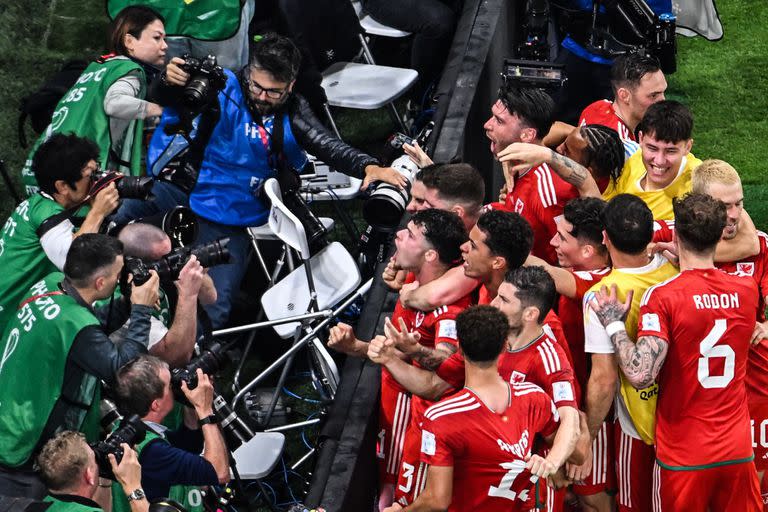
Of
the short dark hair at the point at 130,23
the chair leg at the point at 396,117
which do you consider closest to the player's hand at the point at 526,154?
the short dark hair at the point at 130,23

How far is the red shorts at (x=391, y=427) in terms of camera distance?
17.1ft

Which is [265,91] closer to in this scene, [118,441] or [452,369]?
[452,369]

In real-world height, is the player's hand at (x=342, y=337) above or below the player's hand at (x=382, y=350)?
below

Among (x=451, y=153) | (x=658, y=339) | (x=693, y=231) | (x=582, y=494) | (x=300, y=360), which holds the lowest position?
(x=300, y=360)

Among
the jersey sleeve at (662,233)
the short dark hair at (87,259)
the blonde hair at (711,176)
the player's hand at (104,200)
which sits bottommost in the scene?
the jersey sleeve at (662,233)

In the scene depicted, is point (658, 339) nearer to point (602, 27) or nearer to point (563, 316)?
point (563, 316)

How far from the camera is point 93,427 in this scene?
520 centimetres

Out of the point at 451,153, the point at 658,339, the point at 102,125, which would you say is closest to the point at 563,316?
the point at 658,339

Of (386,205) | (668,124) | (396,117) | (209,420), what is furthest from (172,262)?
(396,117)

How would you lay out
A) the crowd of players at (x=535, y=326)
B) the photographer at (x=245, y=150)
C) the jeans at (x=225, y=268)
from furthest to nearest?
the jeans at (x=225, y=268) < the photographer at (x=245, y=150) < the crowd of players at (x=535, y=326)

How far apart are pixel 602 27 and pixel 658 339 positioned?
147 inches

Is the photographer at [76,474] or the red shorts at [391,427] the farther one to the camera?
the red shorts at [391,427]

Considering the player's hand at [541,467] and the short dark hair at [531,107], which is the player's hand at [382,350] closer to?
the player's hand at [541,467]

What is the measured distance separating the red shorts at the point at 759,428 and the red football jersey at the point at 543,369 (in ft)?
3.26
